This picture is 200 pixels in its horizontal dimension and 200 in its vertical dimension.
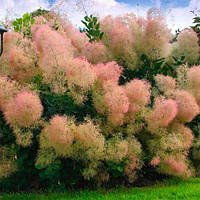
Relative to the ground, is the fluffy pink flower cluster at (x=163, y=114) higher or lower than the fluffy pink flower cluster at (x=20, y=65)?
lower

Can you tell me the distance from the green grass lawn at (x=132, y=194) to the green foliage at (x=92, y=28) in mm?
2549

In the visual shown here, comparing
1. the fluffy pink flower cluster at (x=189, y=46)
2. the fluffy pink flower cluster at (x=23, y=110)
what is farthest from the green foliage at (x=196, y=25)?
the fluffy pink flower cluster at (x=23, y=110)

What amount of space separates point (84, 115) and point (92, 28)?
174cm

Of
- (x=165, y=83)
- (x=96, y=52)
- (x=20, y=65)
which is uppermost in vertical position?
(x=96, y=52)

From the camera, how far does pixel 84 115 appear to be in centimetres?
589

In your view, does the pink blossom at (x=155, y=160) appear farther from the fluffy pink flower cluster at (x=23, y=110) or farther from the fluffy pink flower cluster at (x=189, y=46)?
the fluffy pink flower cluster at (x=189, y=46)

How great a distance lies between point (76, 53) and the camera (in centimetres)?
695

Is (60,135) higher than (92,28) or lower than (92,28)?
lower

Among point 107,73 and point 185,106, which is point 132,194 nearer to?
point 185,106

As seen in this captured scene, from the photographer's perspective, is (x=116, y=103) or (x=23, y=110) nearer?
(x=23, y=110)

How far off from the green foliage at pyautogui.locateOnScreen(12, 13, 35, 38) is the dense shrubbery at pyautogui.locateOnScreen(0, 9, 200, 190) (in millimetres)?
339

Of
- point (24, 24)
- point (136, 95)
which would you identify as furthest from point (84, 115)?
point (24, 24)

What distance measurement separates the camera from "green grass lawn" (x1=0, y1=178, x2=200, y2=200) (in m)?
5.41

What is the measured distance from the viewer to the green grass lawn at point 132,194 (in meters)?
5.41
